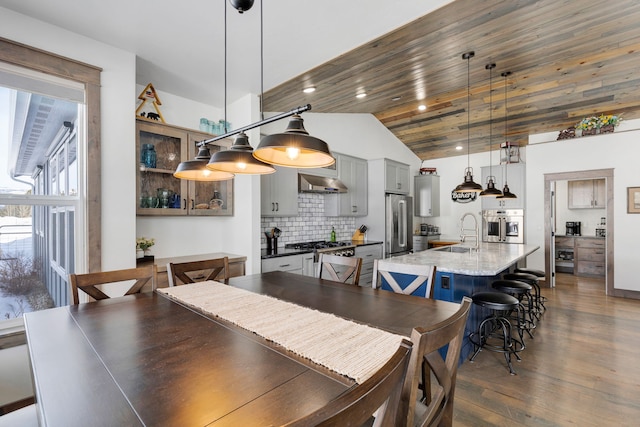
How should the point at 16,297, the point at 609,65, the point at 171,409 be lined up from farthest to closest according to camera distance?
the point at 609,65, the point at 16,297, the point at 171,409

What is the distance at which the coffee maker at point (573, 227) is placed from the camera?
21.6ft

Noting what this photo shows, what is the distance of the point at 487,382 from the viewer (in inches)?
95.7

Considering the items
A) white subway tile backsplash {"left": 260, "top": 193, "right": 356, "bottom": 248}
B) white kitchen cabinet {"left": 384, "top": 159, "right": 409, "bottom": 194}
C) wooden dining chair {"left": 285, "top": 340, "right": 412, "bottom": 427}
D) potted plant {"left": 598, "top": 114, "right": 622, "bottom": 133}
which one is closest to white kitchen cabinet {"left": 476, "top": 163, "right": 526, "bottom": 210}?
potted plant {"left": 598, "top": 114, "right": 622, "bottom": 133}

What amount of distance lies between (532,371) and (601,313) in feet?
8.15

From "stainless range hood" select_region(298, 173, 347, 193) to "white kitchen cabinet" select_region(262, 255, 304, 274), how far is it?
1.03m

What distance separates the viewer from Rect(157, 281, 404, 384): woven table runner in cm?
104

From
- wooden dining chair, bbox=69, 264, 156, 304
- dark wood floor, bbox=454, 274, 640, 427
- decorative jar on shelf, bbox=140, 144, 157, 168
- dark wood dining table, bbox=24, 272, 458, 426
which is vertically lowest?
dark wood floor, bbox=454, 274, 640, 427

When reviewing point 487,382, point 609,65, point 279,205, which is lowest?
point 487,382

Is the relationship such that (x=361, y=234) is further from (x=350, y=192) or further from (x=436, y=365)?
(x=436, y=365)

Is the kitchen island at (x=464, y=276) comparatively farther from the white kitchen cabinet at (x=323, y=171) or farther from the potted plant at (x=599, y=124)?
the potted plant at (x=599, y=124)

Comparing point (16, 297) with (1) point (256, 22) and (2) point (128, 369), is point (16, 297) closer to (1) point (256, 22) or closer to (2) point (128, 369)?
(2) point (128, 369)

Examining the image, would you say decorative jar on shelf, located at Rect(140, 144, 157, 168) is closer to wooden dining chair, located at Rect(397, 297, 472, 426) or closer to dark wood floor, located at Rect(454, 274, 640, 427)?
wooden dining chair, located at Rect(397, 297, 472, 426)

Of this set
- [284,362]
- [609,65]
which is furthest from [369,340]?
[609,65]

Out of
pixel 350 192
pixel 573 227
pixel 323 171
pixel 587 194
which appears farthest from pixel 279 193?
pixel 587 194
